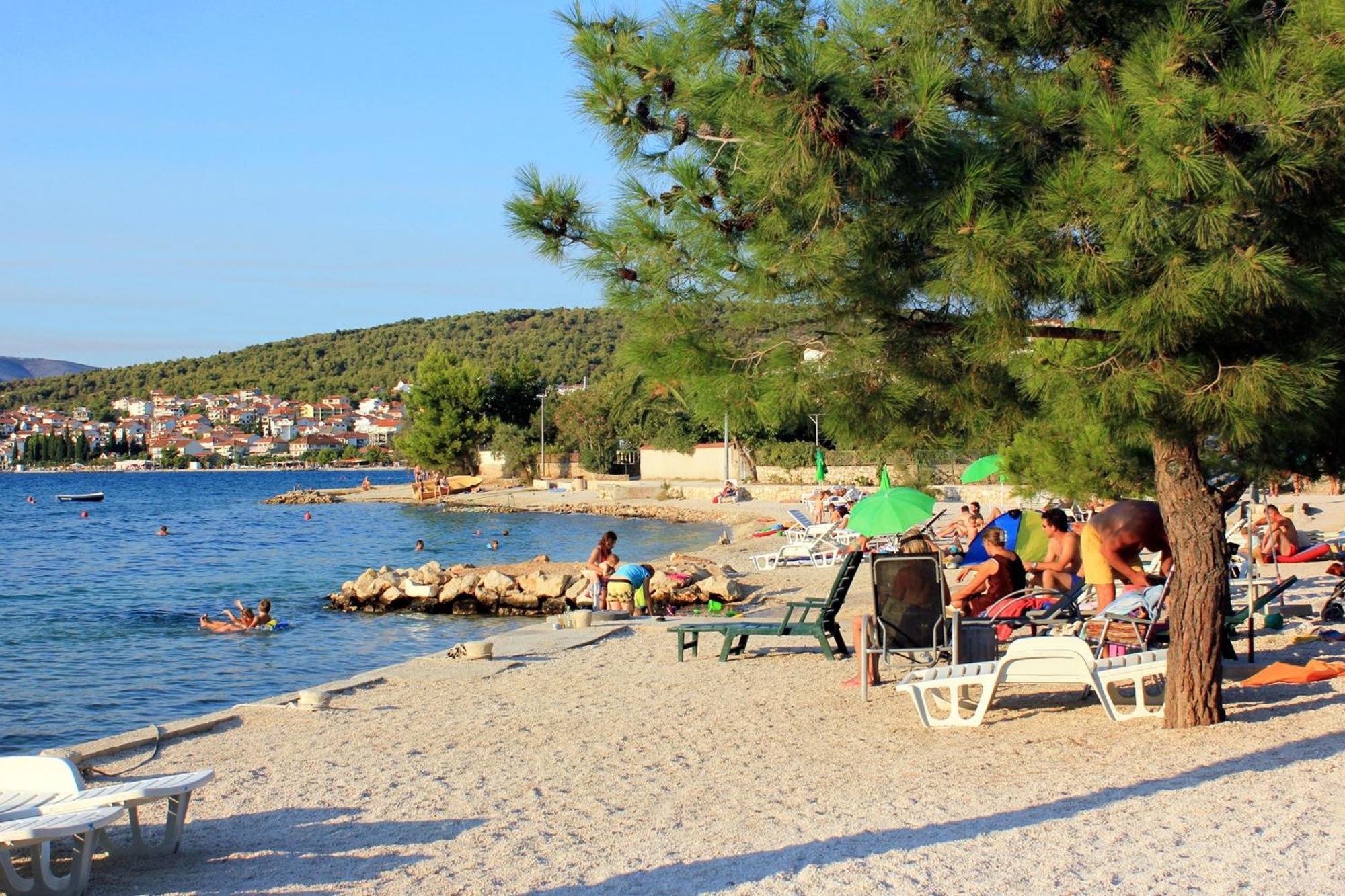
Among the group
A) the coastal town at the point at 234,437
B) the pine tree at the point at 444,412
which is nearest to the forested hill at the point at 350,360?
the coastal town at the point at 234,437

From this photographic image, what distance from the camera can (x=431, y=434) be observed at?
7362 centimetres

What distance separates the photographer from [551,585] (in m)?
19.5

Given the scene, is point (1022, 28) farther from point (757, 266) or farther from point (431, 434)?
point (431, 434)

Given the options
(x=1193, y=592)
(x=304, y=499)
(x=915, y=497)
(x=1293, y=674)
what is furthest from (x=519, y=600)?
(x=304, y=499)

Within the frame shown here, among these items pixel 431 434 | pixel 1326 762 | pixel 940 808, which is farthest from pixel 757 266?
pixel 431 434

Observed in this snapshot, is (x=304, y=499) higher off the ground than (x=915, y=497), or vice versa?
(x=915, y=497)

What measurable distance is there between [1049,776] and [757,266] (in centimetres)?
279

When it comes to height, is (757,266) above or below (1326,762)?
above

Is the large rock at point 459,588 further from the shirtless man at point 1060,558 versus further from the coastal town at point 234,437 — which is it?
the coastal town at point 234,437

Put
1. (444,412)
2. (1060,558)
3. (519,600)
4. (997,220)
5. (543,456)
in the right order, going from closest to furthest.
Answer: (997,220)
(1060,558)
(519,600)
(543,456)
(444,412)

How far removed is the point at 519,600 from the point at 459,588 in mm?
1107

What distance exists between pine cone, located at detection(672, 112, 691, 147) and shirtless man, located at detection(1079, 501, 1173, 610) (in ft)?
16.3

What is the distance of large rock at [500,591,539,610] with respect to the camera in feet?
63.7

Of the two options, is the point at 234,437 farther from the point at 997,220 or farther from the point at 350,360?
the point at 997,220
